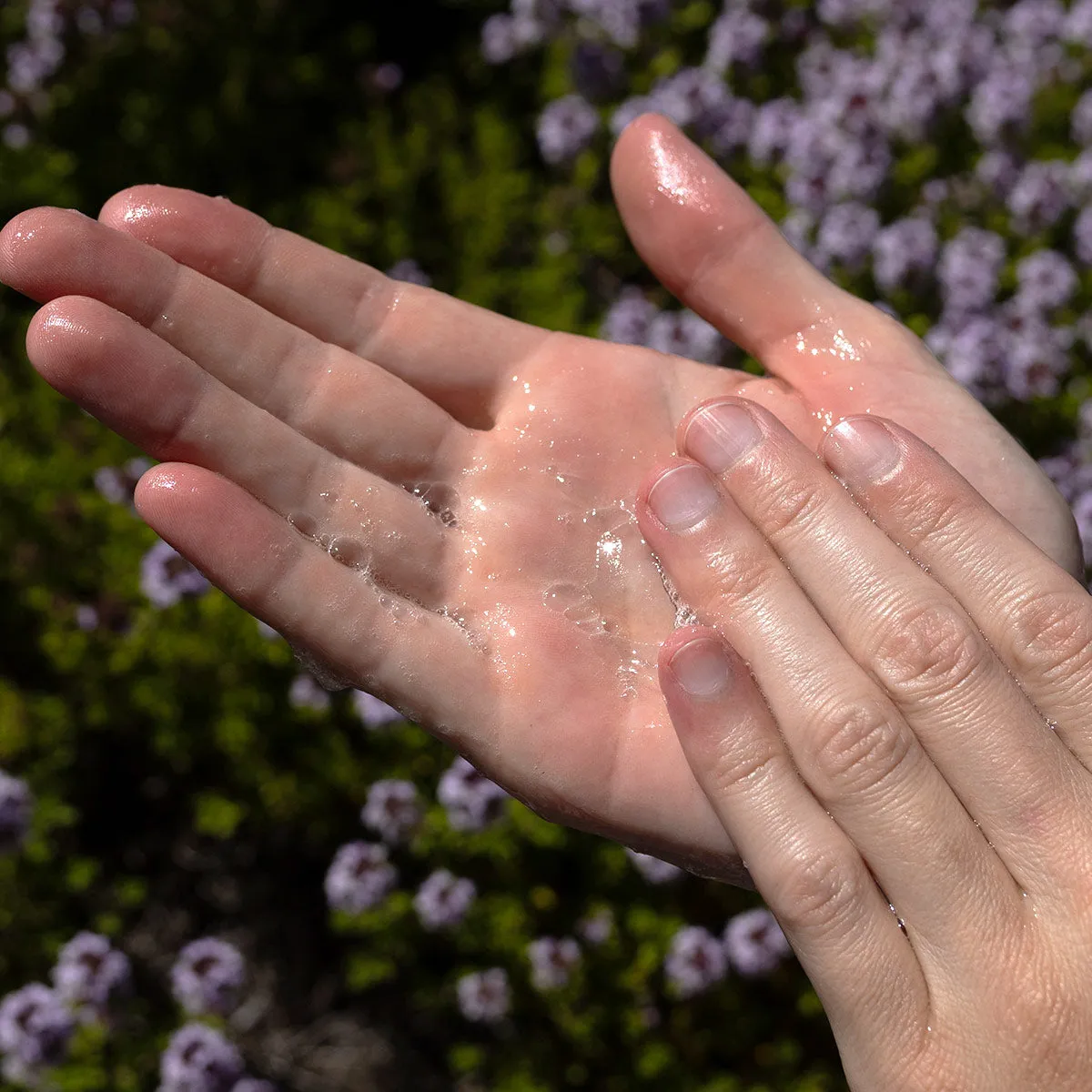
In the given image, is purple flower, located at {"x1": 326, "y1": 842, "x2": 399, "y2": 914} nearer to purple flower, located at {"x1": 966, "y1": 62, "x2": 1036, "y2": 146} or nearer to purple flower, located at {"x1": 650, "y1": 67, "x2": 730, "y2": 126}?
purple flower, located at {"x1": 650, "y1": 67, "x2": 730, "y2": 126}

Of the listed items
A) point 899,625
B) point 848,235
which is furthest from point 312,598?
point 848,235

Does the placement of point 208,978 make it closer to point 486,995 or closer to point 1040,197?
point 486,995

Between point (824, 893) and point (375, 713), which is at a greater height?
point (824, 893)

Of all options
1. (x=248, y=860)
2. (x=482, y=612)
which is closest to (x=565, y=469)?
(x=482, y=612)

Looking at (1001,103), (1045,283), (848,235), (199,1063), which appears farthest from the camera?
(1001,103)

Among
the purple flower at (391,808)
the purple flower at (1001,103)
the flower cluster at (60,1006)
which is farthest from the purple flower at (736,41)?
the flower cluster at (60,1006)

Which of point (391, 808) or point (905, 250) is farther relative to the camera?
point (905, 250)
